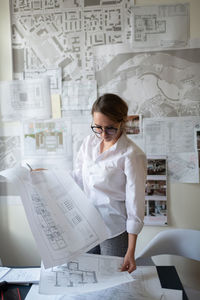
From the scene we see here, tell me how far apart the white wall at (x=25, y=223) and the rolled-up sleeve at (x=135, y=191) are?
0.73 m

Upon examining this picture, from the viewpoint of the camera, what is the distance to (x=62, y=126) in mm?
1732

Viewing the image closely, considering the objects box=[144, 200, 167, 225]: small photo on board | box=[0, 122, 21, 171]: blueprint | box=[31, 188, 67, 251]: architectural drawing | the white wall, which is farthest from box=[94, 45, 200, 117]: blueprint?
box=[31, 188, 67, 251]: architectural drawing

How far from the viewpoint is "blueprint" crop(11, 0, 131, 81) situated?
5.29 ft

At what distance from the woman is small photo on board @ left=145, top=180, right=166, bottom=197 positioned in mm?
592

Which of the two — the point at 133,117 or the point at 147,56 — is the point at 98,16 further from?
the point at 133,117

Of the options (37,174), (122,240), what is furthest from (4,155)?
(122,240)

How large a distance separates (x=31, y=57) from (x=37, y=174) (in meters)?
1.00

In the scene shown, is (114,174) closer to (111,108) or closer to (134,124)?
(111,108)

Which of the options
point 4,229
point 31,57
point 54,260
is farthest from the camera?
point 4,229

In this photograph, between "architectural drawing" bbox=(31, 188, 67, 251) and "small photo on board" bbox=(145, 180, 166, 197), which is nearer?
"architectural drawing" bbox=(31, 188, 67, 251)

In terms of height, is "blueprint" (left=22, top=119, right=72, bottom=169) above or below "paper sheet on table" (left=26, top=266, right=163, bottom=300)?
above

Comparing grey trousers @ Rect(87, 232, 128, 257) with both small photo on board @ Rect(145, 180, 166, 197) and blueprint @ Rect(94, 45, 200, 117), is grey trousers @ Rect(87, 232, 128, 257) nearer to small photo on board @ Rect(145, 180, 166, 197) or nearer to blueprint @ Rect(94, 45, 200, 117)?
small photo on board @ Rect(145, 180, 166, 197)

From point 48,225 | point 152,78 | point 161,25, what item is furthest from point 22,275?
point 161,25

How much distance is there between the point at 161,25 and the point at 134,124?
631 mm
